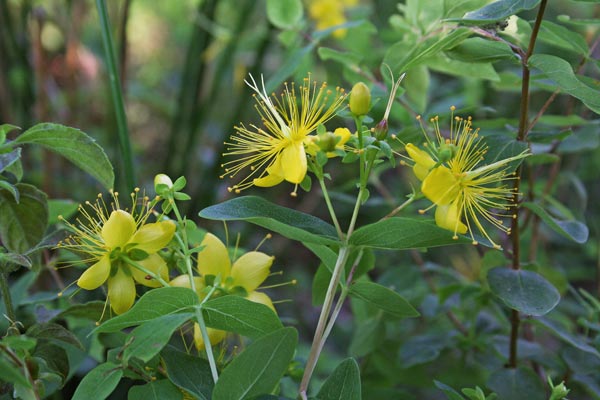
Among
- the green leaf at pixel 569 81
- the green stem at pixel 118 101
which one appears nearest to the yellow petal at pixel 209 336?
the green stem at pixel 118 101

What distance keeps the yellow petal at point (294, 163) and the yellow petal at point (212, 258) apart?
0.08 m

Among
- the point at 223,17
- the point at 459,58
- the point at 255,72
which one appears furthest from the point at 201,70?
the point at 223,17

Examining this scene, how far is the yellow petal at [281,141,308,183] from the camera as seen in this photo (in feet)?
1.57

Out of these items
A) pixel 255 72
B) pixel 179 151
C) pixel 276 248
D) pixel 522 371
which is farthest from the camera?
pixel 276 248

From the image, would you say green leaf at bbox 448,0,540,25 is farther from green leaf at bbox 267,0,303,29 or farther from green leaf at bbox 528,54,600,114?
green leaf at bbox 267,0,303,29

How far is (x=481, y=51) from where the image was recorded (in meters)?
0.56

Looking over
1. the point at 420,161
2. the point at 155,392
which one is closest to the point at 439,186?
the point at 420,161

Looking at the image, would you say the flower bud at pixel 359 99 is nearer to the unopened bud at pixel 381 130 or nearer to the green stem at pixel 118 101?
the unopened bud at pixel 381 130

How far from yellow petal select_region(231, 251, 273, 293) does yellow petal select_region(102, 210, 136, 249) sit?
0.09m

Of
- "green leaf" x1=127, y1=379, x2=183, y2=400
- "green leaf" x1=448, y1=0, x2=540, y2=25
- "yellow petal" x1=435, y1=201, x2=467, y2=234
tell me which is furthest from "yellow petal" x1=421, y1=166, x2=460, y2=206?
"green leaf" x1=127, y1=379, x2=183, y2=400

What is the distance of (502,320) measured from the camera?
793mm

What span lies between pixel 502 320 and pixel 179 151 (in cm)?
71

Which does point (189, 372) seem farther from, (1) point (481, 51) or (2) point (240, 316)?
(1) point (481, 51)

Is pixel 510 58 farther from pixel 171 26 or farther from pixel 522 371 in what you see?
pixel 171 26
